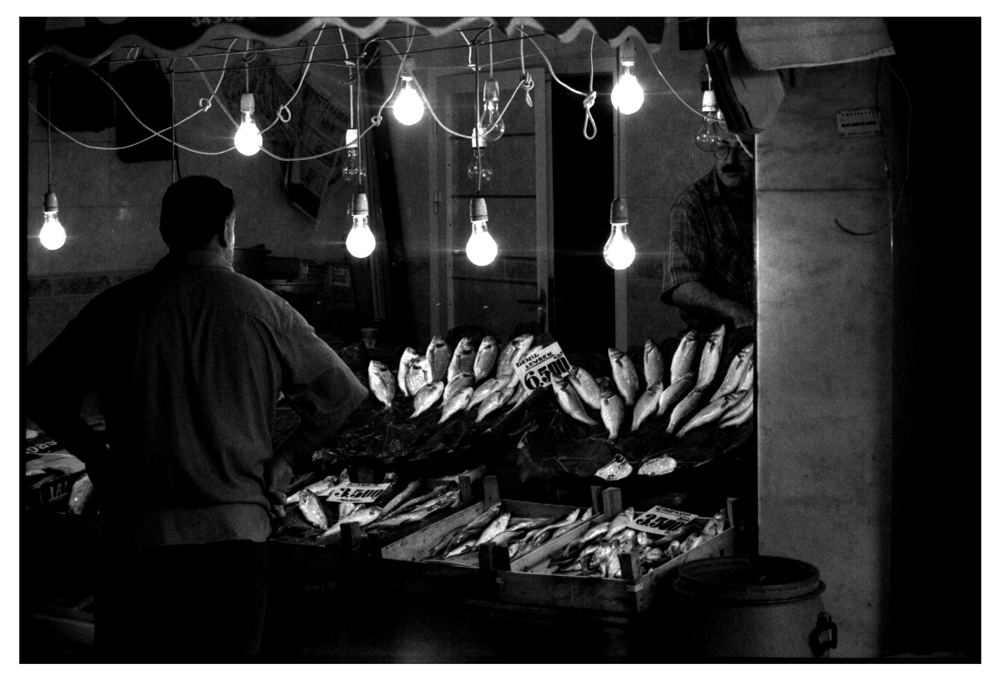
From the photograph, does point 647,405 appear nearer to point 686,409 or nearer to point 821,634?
point 686,409

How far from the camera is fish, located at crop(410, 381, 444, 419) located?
539 cm

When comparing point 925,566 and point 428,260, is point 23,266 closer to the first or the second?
point 925,566

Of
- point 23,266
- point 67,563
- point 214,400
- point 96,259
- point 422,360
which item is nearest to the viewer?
point 214,400

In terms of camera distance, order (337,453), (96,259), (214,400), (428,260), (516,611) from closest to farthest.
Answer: (214,400) → (516,611) → (337,453) → (96,259) → (428,260)

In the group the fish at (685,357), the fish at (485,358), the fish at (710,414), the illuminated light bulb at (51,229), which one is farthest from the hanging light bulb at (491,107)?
the illuminated light bulb at (51,229)

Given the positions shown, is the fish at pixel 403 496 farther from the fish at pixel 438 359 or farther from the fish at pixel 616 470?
the fish at pixel 616 470

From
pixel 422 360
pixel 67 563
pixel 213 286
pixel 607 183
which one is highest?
pixel 607 183

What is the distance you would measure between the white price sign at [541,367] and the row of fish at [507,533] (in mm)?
685

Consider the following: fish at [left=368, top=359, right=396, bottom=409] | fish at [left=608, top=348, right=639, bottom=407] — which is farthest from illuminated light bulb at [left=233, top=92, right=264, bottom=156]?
fish at [left=608, top=348, right=639, bottom=407]

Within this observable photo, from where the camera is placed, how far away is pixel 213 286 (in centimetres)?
296

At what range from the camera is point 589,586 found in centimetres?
392

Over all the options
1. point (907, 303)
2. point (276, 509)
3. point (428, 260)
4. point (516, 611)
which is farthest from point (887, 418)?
point (428, 260)

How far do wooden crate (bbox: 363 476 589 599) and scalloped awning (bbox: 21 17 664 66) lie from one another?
1.86 metres

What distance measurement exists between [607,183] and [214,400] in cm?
572
